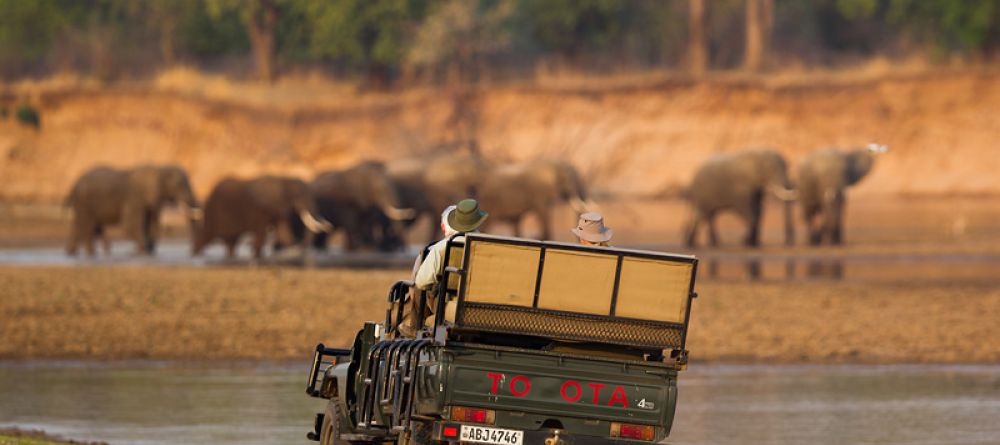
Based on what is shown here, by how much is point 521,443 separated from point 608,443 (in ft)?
1.68

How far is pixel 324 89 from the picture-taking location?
68.2m

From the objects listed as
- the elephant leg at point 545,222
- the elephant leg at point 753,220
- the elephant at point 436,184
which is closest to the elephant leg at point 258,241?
the elephant at point 436,184

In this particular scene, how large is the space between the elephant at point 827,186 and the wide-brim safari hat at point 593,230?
28118mm

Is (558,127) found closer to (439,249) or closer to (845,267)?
(845,267)

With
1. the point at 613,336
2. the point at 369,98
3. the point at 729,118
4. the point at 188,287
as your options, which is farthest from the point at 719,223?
Result: the point at 613,336

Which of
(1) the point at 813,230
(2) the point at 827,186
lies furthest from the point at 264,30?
(2) the point at 827,186

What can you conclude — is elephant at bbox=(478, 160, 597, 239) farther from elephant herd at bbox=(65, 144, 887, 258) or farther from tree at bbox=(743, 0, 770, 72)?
tree at bbox=(743, 0, 770, 72)

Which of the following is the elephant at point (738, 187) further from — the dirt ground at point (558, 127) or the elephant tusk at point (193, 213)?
the dirt ground at point (558, 127)

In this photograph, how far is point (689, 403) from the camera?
17.9m

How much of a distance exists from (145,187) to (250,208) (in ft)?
11.7

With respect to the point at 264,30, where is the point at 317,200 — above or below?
below

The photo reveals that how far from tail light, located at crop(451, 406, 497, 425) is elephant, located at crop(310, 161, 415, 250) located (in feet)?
96.9

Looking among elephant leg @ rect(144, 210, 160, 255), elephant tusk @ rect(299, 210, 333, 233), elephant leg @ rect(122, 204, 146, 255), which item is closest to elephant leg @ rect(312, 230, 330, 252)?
elephant tusk @ rect(299, 210, 333, 233)

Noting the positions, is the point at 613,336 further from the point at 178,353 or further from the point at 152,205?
Result: the point at 152,205
